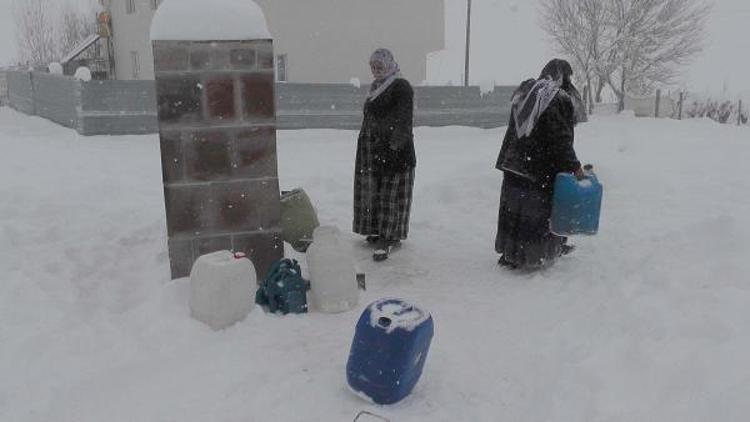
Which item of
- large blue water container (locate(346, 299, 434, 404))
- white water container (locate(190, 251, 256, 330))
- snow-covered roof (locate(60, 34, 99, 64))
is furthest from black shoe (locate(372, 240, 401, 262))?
snow-covered roof (locate(60, 34, 99, 64))

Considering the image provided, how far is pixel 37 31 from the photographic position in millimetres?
38719

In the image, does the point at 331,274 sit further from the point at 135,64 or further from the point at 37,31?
the point at 37,31

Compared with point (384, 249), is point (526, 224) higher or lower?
higher

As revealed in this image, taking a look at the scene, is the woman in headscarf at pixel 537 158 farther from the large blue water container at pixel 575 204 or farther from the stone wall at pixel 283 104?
the stone wall at pixel 283 104

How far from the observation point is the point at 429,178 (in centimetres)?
795

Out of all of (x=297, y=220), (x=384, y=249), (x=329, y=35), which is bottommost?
(x=384, y=249)

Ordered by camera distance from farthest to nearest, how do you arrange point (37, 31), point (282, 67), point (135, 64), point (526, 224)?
point (37, 31) → point (135, 64) → point (282, 67) → point (526, 224)

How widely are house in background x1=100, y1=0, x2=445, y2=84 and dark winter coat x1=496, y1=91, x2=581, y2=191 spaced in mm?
15196

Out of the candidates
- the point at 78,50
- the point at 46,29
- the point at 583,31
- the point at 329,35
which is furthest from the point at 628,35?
the point at 46,29

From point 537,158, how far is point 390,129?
1.19 meters

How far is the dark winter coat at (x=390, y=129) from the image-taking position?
196 inches

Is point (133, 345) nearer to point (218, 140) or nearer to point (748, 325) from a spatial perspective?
point (218, 140)

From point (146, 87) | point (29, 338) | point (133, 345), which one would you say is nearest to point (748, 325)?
point (133, 345)

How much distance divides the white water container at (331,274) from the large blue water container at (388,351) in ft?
3.11
